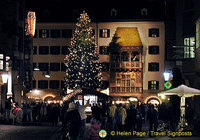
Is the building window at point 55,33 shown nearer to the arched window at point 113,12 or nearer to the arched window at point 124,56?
the arched window at point 113,12

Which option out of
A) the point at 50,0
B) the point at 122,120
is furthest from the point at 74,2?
the point at 122,120

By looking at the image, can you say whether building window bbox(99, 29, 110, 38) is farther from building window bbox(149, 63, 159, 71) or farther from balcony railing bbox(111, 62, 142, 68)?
building window bbox(149, 63, 159, 71)

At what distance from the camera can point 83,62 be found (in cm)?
5775

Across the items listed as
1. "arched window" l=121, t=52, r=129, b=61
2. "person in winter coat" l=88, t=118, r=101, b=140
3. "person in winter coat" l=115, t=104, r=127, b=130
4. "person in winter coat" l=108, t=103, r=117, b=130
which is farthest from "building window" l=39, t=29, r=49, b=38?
"person in winter coat" l=88, t=118, r=101, b=140

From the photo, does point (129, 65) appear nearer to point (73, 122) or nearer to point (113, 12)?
point (113, 12)

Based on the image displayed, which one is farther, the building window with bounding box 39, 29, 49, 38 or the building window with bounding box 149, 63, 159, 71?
the building window with bounding box 39, 29, 49, 38

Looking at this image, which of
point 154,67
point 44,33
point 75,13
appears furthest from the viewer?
point 75,13

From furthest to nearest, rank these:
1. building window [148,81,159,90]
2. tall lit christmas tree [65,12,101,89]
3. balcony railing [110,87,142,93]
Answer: building window [148,81,159,90] → balcony railing [110,87,142,93] → tall lit christmas tree [65,12,101,89]

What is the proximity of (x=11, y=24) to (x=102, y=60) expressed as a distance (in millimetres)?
24195

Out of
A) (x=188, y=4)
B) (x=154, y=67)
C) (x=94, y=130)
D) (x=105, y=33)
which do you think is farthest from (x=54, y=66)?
(x=94, y=130)

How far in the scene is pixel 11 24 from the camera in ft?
144

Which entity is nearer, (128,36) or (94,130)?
(94,130)

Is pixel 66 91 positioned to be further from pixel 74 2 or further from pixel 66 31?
pixel 74 2

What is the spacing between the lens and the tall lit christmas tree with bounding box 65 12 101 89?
57.7m
